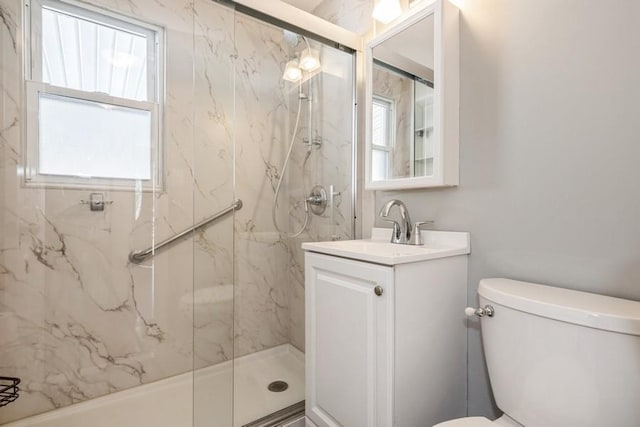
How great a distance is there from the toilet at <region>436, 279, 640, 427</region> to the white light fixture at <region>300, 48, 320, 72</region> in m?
1.52

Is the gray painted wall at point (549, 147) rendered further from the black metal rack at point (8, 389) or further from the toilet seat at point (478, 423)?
the black metal rack at point (8, 389)

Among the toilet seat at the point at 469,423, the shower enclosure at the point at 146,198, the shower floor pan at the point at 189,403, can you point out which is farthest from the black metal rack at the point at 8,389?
the toilet seat at the point at 469,423

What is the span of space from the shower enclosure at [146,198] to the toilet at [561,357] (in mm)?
951

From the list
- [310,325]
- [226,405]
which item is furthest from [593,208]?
[226,405]

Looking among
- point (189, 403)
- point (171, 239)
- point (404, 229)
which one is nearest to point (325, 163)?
point (404, 229)

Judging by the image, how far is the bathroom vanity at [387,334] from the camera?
92 cm

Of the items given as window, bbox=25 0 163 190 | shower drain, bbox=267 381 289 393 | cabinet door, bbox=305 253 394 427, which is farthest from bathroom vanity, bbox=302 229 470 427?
window, bbox=25 0 163 190

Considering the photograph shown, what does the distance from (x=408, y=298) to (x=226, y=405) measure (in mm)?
1016

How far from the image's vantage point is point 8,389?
1317mm

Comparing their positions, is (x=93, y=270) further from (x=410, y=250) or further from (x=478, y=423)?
(x=478, y=423)

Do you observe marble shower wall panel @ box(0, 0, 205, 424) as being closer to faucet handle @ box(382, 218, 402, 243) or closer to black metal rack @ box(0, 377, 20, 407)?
black metal rack @ box(0, 377, 20, 407)

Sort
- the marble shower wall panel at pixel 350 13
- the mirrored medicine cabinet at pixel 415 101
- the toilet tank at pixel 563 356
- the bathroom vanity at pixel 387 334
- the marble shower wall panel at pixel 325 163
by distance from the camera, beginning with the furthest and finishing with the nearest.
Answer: the marble shower wall panel at pixel 325 163 < the marble shower wall panel at pixel 350 13 < the mirrored medicine cabinet at pixel 415 101 < the bathroom vanity at pixel 387 334 < the toilet tank at pixel 563 356

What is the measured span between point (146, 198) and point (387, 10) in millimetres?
1542

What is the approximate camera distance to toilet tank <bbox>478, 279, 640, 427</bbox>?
642mm
